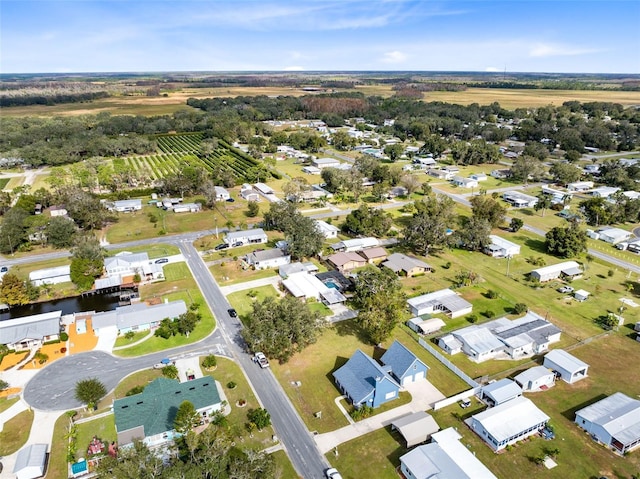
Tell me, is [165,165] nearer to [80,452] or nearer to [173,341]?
[173,341]

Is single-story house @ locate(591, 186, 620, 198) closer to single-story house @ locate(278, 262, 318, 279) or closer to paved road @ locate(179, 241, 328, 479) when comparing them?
single-story house @ locate(278, 262, 318, 279)

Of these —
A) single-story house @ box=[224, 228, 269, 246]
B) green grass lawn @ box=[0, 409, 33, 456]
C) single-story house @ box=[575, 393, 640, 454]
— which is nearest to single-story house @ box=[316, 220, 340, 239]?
single-story house @ box=[224, 228, 269, 246]

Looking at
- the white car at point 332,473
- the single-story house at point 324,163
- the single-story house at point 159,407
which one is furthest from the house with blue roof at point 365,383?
the single-story house at point 324,163

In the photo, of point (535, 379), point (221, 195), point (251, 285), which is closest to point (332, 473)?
point (535, 379)

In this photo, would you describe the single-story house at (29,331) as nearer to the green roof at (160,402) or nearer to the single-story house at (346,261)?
the green roof at (160,402)

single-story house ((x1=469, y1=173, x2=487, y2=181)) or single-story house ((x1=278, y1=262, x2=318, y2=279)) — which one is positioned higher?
single-story house ((x1=469, y1=173, x2=487, y2=181))

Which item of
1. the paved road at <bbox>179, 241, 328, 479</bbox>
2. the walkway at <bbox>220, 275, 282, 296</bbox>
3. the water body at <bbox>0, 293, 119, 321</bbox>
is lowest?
the water body at <bbox>0, 293, 119, 321</bbox>
